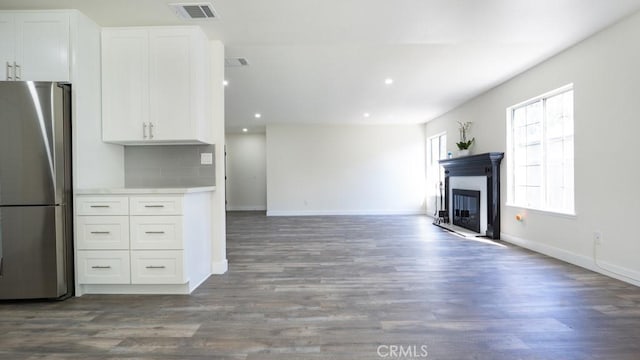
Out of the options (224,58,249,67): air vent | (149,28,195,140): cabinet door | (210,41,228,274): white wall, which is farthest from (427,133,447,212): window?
(149,28,195,140): cabinet door

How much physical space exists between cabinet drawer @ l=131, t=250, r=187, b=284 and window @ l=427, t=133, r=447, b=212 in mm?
6400

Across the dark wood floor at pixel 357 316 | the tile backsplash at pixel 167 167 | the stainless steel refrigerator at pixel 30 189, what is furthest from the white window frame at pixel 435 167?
the stainless steel refrigerator at pixel 30 189

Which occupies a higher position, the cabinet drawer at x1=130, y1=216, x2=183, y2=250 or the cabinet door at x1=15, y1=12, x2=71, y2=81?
the cabinet door at x1=15, y1=12, x2=71, y2=81

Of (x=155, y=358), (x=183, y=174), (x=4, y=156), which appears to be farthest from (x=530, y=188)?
(x=4, y=156)

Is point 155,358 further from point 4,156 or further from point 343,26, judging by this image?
point 343,26

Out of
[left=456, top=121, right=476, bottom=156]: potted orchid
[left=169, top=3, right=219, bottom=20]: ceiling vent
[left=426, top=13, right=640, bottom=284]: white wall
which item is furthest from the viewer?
[left=456, top=121, right=476, bottom=156]: potted orchid

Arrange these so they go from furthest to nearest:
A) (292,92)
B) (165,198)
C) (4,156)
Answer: (292,92) < (165,198) < (4,156)

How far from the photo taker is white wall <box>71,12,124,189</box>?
2729 mm

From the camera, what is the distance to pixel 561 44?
3.54 m

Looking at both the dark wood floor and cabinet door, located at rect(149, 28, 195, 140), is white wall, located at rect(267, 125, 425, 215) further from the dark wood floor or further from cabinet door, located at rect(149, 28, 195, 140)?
cabinet door, located at rect(149, 28, 195, 140)

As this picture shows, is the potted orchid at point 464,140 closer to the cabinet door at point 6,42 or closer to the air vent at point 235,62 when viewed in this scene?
the air vent at point 235,62

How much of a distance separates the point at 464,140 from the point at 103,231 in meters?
6.09

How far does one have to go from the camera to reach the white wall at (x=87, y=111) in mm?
2729

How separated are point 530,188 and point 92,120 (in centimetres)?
546
